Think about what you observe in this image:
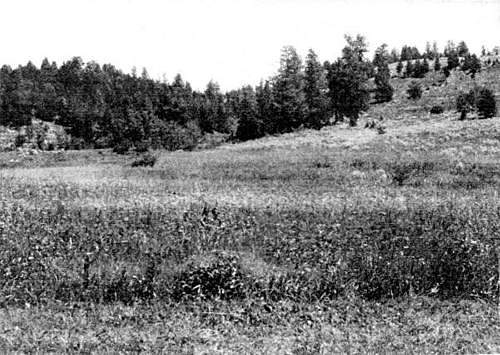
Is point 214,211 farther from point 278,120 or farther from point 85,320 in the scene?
point 278,120

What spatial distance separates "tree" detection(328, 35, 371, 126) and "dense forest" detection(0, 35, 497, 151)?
0.11 metres

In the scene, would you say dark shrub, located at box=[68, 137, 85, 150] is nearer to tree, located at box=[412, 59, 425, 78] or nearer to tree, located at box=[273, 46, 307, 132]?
tree, located at box=[273, 46, 307, 132]

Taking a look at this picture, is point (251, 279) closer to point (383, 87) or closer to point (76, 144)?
point (383, 87)

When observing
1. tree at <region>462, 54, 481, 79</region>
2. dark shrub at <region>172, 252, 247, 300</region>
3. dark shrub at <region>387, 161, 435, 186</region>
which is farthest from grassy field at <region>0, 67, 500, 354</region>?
tree at <region>462, 54, 481, 79</region>

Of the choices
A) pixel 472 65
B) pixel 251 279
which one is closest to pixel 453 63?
pixel 472 65

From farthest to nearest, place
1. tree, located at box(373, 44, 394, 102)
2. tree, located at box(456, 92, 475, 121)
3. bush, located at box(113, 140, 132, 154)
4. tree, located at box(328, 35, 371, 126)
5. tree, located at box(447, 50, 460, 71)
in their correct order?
1. tree, located at box(447, 50, 460, 71)
2. tree, located at box(373, 44, 394, 102)
3. bush, located at box(113, 140, 132, 154)
4. tree, located at box(328, 35, 371, 126)
5. tree, located at box(456, 92, 475, 121)

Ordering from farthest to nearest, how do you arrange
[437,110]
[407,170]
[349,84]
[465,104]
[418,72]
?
[418,72]
[437,110]
[349,84]
[465,104]
[407,170]

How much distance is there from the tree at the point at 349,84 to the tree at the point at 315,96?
2.78 meters

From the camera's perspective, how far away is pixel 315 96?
64.4m

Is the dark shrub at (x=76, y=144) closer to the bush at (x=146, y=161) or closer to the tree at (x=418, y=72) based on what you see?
the tree at (x=418, y=72)

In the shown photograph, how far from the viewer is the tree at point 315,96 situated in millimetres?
62875

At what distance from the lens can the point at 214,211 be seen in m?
8.25

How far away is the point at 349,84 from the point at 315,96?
7038mm

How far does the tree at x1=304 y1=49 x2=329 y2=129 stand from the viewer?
62.9 metres
